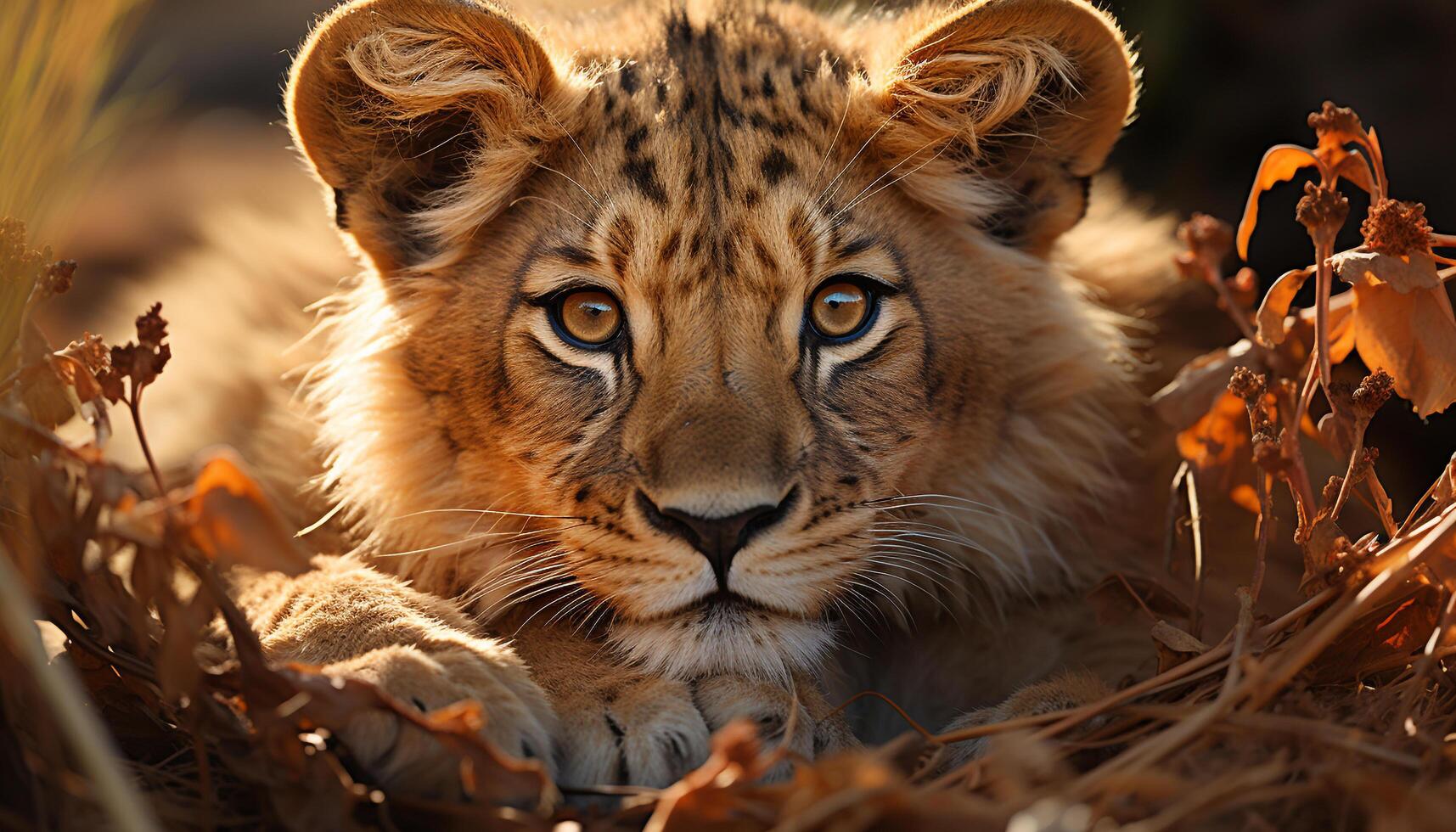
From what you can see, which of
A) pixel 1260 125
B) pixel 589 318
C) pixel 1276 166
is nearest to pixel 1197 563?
pixel 1276 166

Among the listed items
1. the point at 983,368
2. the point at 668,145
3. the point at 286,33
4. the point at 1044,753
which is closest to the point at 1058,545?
the point at 983,368

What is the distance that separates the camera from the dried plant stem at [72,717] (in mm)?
1431

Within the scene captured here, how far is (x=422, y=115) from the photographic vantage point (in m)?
2.68

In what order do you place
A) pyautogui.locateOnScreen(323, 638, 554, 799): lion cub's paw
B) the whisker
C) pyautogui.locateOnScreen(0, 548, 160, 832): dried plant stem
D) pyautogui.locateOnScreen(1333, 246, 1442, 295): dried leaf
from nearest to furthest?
pyautogui.locateOnScreen(0, 548, 160, 832): dried plant stem → pyautogui.locateOnScreen(323, 638, 554, 799): lion cub's paw → pyautogui.locateOnScreen(1333, 246, 1442, 295): dried leaf → the whisker

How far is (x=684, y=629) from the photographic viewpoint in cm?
233

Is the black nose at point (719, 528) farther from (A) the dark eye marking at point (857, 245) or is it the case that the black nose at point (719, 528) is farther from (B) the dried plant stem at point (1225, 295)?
(B) the dried plant stem at point (1225, 295)

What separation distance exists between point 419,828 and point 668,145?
1.46 metres

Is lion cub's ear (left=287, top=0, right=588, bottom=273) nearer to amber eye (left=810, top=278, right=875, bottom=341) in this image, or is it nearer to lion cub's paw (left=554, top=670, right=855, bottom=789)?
amber eye (left=810, top=278, right=875, bottom=341)

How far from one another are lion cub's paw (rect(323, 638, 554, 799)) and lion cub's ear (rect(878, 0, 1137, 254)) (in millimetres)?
1410

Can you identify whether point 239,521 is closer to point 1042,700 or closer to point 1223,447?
point 1042,700

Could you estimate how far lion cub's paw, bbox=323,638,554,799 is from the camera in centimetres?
181

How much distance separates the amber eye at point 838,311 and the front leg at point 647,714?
0.72 meters

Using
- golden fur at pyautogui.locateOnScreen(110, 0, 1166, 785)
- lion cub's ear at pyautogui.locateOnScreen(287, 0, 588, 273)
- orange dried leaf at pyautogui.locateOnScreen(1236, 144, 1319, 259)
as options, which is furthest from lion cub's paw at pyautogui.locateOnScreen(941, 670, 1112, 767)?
lion cub's ear at pyautogui.locateOnScreen(287, 0, 588, 273)

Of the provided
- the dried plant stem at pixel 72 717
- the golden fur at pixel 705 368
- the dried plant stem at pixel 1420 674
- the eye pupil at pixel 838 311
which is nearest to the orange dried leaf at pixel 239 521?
the dried plant stem at pixel 72 717
